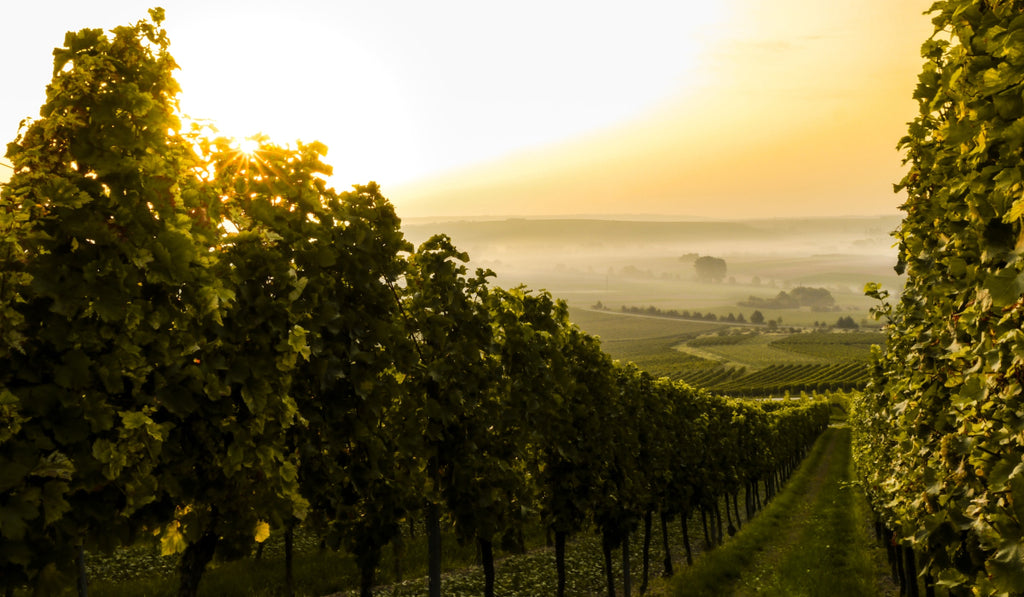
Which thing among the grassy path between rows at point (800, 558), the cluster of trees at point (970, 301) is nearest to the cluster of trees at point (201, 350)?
the cluster of trees at point (970, 301)

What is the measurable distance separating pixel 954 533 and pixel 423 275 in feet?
26.9

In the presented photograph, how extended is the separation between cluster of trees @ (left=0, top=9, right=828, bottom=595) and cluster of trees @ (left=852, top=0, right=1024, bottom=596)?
5750 millimetres

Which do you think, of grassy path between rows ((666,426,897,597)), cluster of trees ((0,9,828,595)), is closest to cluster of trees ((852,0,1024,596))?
cluster of trees ((0,9,828,595))

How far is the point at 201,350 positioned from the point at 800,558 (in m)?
22.2

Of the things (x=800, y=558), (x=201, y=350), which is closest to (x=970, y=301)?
(x=201, y=350)

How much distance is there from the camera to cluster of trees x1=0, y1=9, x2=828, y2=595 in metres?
4.60

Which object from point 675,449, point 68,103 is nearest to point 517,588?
point 675,449

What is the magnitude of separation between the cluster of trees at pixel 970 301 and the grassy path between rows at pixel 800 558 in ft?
35.9

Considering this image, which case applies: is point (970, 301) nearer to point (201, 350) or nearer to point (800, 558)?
point (201, 350)

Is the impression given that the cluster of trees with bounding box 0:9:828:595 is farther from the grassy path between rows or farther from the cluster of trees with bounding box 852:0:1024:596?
the grassy path between rows

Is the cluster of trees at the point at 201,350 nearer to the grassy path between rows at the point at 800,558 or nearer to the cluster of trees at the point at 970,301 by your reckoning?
the cluster of trees at the point at 970,301

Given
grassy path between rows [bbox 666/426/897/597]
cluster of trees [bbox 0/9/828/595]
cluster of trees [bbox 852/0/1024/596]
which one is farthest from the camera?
grassy path between rows [bbox 666/426/897/597]

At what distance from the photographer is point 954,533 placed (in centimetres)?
618

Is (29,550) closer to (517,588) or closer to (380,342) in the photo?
(380,342)
